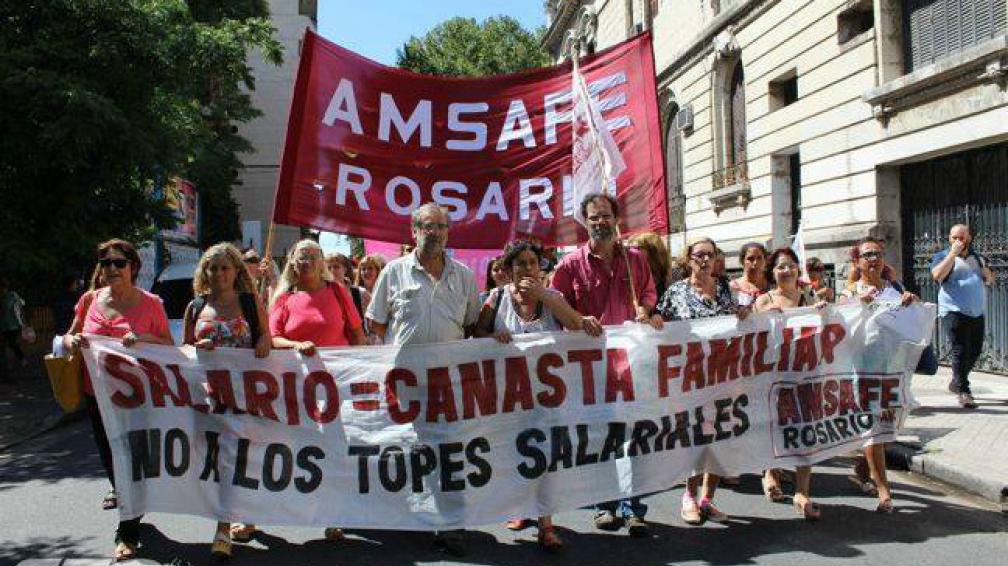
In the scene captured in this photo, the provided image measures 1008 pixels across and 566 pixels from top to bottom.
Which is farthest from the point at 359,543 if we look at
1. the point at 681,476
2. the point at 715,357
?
the point at 715,357

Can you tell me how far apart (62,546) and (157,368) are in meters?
1.22

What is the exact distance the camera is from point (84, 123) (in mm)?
10359

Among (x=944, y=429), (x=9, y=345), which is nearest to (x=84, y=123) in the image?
(x=9, y=345)

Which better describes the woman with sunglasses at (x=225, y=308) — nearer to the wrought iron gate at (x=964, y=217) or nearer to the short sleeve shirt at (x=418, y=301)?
the short sleeve shirt at (x=418, y=301)

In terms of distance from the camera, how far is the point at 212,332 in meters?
4.77

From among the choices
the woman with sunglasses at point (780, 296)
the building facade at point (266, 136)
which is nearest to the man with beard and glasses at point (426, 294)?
the woman with sunglasses at point (780, 296)

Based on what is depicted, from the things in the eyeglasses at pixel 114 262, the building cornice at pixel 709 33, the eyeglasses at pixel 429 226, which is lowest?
the eyeglasses at pixel 114 262

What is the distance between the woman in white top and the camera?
4.66 metres

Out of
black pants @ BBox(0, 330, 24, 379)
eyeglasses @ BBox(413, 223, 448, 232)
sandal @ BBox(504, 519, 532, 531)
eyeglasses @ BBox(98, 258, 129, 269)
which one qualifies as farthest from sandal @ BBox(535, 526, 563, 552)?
black pants @ BBox(0, 330, 24, 379)

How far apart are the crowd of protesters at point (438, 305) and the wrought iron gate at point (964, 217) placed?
244 inches

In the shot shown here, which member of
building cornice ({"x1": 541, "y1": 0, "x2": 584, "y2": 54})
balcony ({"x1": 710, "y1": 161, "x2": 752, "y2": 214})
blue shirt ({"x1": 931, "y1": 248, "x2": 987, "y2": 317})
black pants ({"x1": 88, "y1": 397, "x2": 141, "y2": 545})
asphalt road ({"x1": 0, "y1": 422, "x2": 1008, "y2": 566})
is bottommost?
asphalt road ({"x1": 0, "y1": 422, "x2": 1008, "y2": 566})

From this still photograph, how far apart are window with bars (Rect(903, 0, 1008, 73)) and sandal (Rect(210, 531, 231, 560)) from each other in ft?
36.7

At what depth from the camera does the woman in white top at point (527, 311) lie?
466cm

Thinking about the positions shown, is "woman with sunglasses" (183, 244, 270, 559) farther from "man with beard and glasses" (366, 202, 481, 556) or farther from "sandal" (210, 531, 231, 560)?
"man with beard and glasses" (366, 202, 481, 556)
